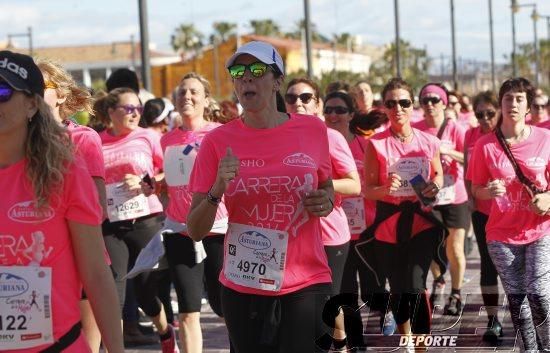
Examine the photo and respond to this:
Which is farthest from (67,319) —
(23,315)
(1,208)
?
(1,208)

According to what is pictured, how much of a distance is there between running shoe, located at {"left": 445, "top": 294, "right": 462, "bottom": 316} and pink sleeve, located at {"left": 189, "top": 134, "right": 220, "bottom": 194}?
537 centimetres

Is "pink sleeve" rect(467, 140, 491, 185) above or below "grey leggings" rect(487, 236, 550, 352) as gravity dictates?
above

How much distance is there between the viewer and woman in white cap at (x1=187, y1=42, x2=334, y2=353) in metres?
5.32

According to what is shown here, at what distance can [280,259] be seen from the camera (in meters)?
5.36

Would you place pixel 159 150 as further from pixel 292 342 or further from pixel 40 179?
pixel 40 179

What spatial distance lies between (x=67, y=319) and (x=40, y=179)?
0.47 meters

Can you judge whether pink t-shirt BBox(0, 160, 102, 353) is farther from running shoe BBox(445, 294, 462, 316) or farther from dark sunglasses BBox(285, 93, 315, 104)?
running shoe BBox(445, 294, 462, 316)

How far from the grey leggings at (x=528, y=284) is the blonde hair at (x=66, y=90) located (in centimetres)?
294

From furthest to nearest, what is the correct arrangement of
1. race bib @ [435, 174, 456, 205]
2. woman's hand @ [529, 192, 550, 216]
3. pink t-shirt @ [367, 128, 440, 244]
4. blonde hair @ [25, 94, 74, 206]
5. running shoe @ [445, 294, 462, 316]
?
race bib @ [435, 174, 456, 205] → running shoe @ [445, 294, 462, 316] → pink t-shirt @ [367, 128, 440, 244] → woman's hand @ [529, 192, 550, 216] → blonde hair @ [25, 94, 74, 206]

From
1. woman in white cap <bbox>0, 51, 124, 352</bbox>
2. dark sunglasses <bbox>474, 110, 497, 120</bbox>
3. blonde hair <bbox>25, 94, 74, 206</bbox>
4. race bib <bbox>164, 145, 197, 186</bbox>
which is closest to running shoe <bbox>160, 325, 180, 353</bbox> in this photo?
race bib <bbox>164, 145, 197, 186</bbox>

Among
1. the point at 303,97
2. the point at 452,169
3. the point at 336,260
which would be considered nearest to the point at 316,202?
the point at 336,260

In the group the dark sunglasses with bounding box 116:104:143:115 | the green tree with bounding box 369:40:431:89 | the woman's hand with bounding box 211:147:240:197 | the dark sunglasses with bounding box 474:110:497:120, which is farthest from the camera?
the green tree with bounding box 369:40:431:89

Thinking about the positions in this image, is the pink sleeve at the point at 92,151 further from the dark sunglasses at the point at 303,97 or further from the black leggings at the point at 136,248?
the black leggings at the point at 136,248

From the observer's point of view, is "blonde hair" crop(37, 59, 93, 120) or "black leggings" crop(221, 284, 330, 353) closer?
"black leggings" crop(221, 284, 330, 353)
